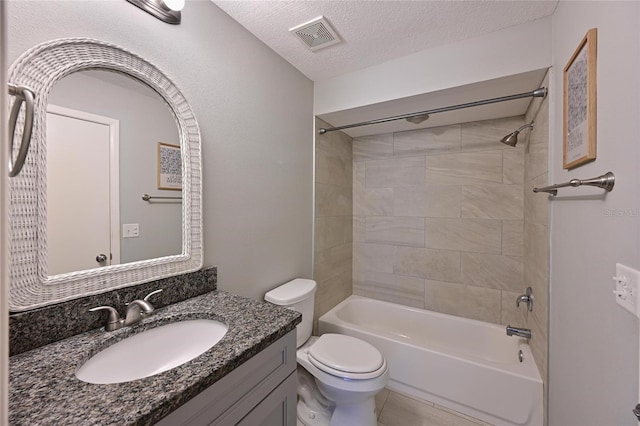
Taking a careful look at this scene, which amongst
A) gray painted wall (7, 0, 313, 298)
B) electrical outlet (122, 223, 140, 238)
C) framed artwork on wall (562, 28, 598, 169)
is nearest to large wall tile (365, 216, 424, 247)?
gray painted wall (7, 0, 313, 298)

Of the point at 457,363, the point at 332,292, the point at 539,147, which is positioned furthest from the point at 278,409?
the point at 539,147

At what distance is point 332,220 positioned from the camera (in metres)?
2.41

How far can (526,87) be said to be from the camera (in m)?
1.60

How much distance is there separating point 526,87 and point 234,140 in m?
1.84

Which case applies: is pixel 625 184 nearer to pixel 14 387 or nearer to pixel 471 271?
pixel 14 387

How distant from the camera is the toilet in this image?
1379mm

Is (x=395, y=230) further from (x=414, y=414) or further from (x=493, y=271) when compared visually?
(x=414, y=414)

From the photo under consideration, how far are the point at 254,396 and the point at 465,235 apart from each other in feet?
6.97

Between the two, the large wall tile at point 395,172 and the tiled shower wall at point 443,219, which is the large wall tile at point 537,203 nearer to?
the tiled shower wall at point 443,219

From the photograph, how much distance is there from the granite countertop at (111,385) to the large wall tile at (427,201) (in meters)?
1.87

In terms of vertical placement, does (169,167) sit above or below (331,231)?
above

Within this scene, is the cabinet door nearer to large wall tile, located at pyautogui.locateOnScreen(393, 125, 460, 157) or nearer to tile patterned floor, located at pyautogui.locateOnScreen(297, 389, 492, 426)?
tile patterned floor, located at pyautogui.locateOnScreen(297, 389, 492, 426)

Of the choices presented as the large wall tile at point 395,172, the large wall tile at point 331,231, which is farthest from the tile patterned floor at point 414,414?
the large wall tile at point 395,172

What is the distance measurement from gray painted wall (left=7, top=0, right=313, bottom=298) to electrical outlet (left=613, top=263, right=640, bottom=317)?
4.92 ft
